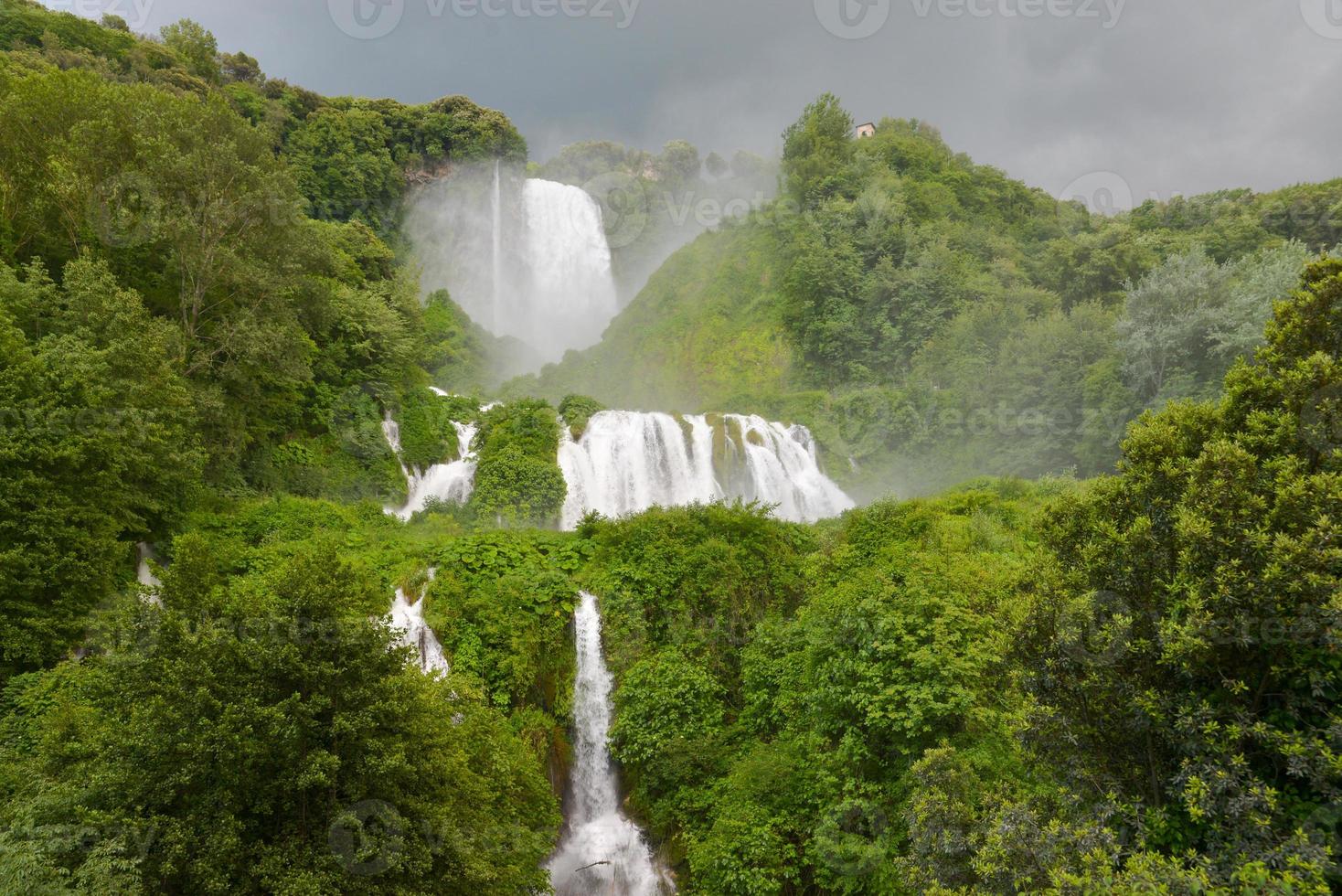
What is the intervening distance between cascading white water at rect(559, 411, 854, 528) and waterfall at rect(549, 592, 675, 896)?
10576mm

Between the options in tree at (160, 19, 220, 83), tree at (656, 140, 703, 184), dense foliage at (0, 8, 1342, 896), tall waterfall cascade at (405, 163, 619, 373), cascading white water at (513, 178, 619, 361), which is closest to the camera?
dense foliage at (0, 8, 1342, 896)

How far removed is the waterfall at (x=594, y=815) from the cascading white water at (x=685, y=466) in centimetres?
1058

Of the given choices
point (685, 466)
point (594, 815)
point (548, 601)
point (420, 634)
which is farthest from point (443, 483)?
point (594, 815)

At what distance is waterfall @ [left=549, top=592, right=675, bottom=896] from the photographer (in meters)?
12.4

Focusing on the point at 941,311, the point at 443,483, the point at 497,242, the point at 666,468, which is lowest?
the point at 443,483

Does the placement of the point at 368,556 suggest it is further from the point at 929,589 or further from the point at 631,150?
Answer: the point at 631,150

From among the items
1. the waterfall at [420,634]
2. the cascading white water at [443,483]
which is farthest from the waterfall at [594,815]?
the cascading white water at [443,483]

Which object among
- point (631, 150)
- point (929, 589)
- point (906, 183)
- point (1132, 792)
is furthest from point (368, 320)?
point (631, 150)

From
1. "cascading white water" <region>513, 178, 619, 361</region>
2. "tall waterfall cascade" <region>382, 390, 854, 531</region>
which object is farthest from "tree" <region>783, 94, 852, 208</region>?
"tall waterfall cascade" <region>382, 390, 854, 531</region>

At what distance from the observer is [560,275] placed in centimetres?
5616

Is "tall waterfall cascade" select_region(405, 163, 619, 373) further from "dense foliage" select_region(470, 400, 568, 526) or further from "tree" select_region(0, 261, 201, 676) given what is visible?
"tree" select_region(0, 261, 201, 676)

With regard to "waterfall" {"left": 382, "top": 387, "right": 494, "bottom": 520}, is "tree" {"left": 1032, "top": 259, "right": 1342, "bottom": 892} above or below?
below

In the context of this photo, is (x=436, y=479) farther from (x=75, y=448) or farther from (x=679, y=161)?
(x=679, y=161)

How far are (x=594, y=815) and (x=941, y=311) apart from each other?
33675 mm
